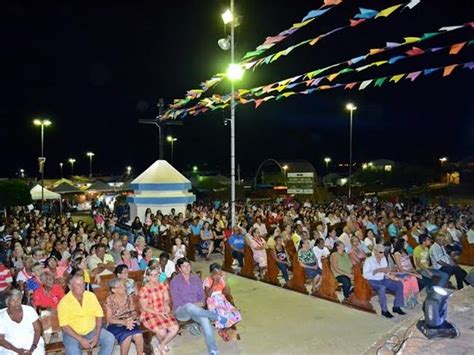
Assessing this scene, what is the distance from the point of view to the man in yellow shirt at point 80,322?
18.2ft

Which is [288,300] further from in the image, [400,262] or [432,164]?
[432,164]

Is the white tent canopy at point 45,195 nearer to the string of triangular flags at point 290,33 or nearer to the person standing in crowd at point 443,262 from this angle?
the string of triangular flags at point 290,33

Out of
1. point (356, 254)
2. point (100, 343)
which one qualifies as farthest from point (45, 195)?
point (100, 343)

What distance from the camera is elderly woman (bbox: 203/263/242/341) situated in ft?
22.3

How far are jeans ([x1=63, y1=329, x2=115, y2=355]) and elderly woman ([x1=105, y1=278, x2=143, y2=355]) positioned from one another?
0.09 meters

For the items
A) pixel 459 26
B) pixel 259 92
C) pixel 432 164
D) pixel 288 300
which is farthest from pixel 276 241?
pixel 432 164

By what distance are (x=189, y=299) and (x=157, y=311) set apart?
566 mm

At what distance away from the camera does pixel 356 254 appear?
30.2 feet

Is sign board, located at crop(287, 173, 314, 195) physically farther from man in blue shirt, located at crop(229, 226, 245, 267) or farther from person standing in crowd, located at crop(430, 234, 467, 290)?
person standing in crowd, located at crop(430, 234, 467, 290)

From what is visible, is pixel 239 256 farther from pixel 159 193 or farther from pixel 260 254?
pixel 159 193

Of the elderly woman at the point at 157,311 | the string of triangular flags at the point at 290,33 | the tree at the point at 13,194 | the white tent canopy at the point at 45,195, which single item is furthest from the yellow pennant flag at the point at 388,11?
the white tent canopy at the point at 45,195

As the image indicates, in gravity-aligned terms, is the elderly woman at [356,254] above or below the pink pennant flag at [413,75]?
below

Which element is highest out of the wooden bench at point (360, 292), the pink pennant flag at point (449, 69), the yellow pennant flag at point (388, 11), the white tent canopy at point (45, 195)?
the yellow pennant flag at point (388, 11)

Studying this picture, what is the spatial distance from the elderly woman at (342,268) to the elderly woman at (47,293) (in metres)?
4.90
